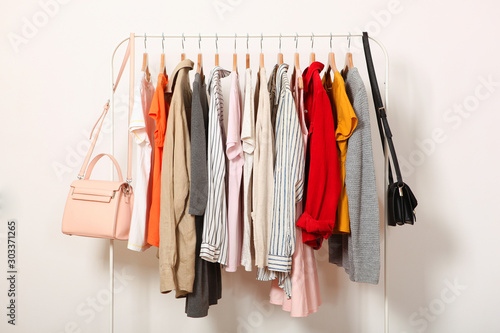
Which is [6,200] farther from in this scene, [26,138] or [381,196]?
[381,196]

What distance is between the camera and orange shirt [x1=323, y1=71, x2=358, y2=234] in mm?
1270

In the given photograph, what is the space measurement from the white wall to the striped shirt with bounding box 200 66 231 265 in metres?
0.60

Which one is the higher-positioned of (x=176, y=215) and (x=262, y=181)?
(x=262, y=181)

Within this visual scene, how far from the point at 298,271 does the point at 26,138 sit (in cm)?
172

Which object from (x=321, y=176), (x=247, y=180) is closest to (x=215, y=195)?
(x=247, y=180)

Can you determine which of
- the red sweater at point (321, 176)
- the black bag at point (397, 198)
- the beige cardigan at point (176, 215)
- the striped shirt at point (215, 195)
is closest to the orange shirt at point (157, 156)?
the beige cardigan at point (176, 215)

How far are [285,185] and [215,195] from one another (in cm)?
28

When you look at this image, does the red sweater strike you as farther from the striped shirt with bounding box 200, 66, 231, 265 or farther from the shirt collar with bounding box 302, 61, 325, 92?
the striped shirt with bounding box 200, 66, 231, 265

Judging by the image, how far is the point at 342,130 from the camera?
1.29m

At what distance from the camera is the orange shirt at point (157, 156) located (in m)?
1.32

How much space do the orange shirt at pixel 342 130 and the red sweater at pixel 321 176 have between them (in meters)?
0.04

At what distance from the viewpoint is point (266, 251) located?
1270mm

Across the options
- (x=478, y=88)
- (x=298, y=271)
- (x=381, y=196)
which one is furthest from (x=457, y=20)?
(x=298, y=271)

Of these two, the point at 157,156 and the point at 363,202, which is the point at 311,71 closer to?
the point at 363,202
